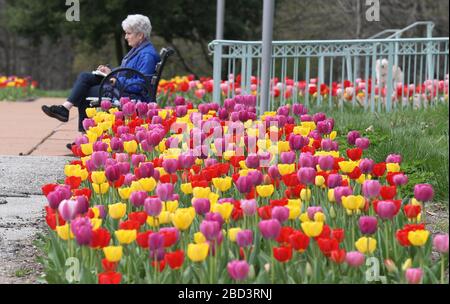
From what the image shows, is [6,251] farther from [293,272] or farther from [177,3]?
[177,3]

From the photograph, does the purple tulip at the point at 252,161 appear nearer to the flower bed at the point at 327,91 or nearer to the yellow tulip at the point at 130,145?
the yellow tulip at the point at 130,145

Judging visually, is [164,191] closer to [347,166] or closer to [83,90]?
[347,166]

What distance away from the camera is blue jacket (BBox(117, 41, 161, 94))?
8.40 meters

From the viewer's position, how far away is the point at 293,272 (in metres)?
3.28

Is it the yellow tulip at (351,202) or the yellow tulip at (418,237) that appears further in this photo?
the yellow tulip at (351,202)

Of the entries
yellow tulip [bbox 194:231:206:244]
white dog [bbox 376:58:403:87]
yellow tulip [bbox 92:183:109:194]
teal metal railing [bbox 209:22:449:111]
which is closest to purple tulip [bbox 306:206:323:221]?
yellow tulip [bbox 194:231:206:244]

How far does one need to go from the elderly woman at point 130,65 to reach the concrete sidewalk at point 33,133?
1.38 feet

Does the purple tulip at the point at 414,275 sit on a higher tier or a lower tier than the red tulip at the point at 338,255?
lower

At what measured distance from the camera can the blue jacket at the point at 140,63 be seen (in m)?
8.40

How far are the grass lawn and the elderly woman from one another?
1.75m

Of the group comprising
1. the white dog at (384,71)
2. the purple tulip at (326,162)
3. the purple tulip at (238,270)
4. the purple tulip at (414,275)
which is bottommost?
the purple tulip at (414,275)

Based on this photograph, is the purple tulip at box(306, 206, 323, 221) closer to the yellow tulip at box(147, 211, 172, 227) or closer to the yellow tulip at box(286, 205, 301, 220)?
the yellow tulip at box(286, 205, 301, 220)

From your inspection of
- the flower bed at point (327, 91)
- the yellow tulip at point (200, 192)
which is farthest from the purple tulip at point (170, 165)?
the flower bed at point (327, 91)

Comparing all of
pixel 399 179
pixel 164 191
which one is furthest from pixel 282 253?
pixel 399 179
